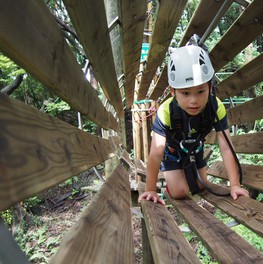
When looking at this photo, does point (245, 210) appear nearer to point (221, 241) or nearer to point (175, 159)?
point (221, 241)

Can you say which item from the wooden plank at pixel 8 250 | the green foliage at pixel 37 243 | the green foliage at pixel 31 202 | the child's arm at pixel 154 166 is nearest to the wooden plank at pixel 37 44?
the wooden plank at pixel 8 250

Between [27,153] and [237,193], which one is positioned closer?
[27,153]

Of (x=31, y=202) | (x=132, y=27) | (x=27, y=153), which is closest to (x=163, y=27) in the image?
(x=132, y=27)

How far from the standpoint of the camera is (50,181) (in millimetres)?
816

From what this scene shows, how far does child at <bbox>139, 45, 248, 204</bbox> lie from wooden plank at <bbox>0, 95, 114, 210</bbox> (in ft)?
5.13

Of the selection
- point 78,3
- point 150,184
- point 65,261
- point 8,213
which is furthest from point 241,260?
point 8,213

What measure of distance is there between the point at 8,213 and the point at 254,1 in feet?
22.0

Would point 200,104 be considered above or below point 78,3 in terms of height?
below

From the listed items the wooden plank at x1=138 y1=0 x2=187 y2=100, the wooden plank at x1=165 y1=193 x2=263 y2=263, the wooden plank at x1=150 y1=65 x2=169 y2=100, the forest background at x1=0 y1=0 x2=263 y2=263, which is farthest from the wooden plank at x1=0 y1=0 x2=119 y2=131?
the wooden plank at x1=150 y1=65 x2=169 y2=100

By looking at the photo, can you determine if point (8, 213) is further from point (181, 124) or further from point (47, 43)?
point (47, 43)

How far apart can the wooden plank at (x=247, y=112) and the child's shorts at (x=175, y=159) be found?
2.32 ft

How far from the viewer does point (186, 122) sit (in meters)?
2.71

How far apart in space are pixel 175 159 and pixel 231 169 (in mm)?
773

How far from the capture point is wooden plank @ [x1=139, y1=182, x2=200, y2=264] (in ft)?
4.00
